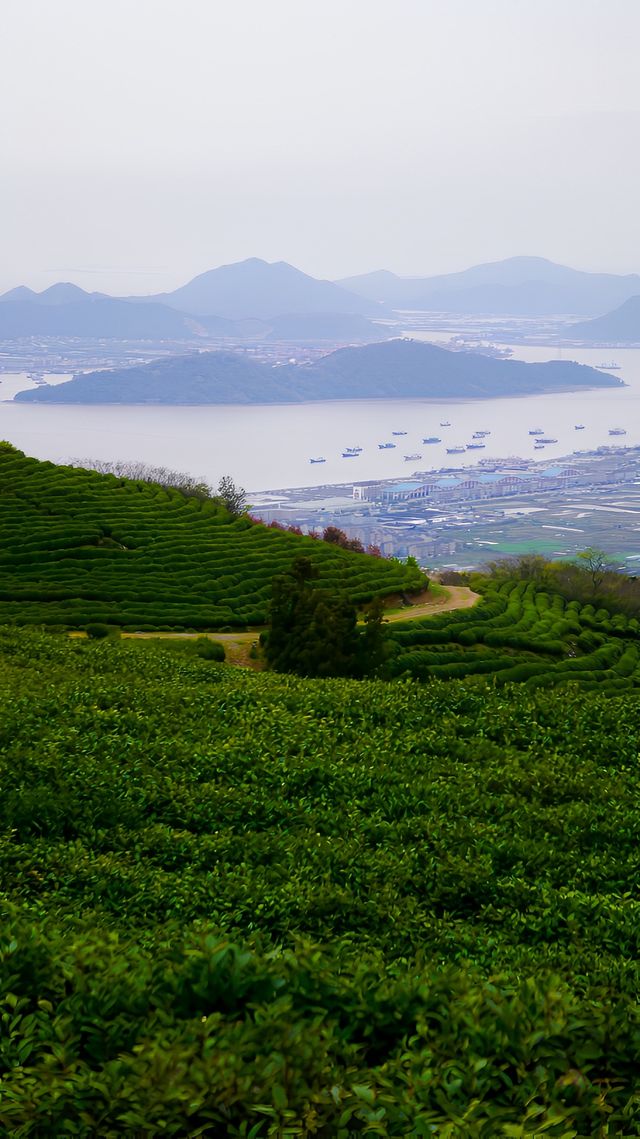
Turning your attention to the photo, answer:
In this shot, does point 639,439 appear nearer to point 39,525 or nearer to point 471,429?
point 471,429

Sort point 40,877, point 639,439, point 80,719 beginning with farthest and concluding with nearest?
point 639,439
point 80,719
point 40,877

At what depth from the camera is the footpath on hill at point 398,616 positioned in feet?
83.0

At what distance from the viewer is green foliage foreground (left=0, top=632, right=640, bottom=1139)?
15.4 feet

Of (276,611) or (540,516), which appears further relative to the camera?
(540,516)

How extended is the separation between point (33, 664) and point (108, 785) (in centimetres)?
662

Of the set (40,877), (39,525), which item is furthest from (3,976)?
(39,525)

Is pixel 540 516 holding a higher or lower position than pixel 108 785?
lower

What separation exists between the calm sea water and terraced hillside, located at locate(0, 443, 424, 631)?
86.3 meters

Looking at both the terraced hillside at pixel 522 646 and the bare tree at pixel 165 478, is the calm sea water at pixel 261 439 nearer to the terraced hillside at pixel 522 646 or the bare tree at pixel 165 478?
the bare tree at pixel 165 478

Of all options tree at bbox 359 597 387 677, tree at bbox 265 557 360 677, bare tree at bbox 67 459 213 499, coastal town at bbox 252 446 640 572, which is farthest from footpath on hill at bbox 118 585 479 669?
coastal town at bbox 252 446 640 572

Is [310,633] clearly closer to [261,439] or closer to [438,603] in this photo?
[438,603]

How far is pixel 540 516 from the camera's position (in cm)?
12812

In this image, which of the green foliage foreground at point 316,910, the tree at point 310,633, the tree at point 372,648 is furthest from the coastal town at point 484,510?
the green foliage foreground at point 316,910

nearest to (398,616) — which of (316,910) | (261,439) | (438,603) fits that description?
(438,603)
